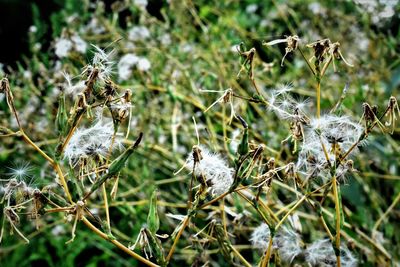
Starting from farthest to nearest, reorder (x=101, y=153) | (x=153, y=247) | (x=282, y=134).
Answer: (x=282, y=134)
(x=101, y=153)
(x=153, y=247)

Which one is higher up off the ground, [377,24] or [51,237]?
[377,24]

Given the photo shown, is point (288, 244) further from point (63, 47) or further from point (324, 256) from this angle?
point (63, 47)

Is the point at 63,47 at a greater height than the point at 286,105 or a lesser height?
lesser

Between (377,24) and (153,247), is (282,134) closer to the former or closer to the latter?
(377,24)

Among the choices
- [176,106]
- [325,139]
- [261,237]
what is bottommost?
[176,106]

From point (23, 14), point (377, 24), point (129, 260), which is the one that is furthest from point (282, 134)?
point (23, 14)

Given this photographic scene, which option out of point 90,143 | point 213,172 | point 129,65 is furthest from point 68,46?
point 213,172

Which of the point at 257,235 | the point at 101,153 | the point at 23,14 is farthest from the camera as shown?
the point at 23,14

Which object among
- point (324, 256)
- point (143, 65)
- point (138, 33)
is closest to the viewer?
point (324, 256)
